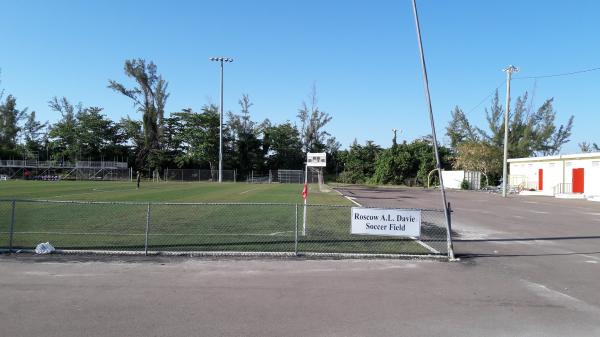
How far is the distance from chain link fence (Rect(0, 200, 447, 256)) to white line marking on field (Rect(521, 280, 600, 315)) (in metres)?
2.98

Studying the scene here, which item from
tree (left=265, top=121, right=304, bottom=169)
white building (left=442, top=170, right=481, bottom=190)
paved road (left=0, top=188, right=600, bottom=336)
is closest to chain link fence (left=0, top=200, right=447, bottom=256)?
paved road (left=0, top=188, right=600, bottom=336)

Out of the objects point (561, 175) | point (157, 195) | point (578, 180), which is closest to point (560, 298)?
point (157, 195)

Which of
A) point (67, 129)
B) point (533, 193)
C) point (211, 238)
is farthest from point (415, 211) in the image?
point (67, 129)

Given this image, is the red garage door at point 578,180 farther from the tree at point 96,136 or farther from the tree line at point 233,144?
the tree at point 96,136

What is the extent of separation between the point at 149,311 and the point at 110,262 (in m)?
3.51

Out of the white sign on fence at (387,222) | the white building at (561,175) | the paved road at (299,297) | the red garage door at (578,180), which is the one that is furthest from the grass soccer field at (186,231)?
the red garage door at (578,180)

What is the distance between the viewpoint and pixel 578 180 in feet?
136

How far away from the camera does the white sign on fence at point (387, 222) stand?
34.6 feet

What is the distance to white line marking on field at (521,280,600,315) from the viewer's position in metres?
6.59

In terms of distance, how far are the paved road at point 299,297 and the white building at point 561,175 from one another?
112ft

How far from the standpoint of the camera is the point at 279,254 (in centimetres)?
998

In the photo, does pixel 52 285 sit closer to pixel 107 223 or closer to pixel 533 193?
pixel 107 223

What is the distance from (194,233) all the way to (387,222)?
5402 millimetres

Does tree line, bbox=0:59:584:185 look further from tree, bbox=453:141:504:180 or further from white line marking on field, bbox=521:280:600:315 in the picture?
white line marking on field, bbox=521:280:600:315
